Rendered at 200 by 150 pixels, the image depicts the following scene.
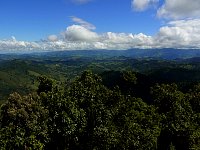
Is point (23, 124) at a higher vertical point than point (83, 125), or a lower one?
lower

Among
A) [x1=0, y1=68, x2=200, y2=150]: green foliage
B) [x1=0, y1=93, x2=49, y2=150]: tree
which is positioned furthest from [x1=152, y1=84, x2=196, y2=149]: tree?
[x1=0, y1=93, x2=49, y2=150]: tree

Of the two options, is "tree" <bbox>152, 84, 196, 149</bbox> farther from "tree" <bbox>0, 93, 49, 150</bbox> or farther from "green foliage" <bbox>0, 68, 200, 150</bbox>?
"tree" <bbox>0, 93, 49, 150</bbox>

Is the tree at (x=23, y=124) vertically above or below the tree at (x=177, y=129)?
above

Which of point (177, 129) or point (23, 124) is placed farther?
point (177, 129)

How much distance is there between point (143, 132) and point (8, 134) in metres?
30.7

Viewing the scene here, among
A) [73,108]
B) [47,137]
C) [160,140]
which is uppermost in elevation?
[73,108]

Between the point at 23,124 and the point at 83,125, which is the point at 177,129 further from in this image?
the point at 23,124

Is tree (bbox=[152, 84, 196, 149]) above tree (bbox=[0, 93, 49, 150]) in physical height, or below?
below

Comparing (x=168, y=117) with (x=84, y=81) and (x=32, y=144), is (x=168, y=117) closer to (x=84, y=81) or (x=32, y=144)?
(x=84, y=81)

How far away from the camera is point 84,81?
9375cm

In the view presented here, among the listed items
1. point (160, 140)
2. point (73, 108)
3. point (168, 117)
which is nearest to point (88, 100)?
point (73, 108)

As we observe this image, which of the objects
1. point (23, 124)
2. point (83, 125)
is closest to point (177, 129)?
point (83, 125)

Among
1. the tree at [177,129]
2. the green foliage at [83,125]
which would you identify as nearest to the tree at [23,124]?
the green foliage at [83,125]

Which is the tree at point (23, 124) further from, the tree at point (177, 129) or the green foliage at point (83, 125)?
the tree at point (177, 129)
